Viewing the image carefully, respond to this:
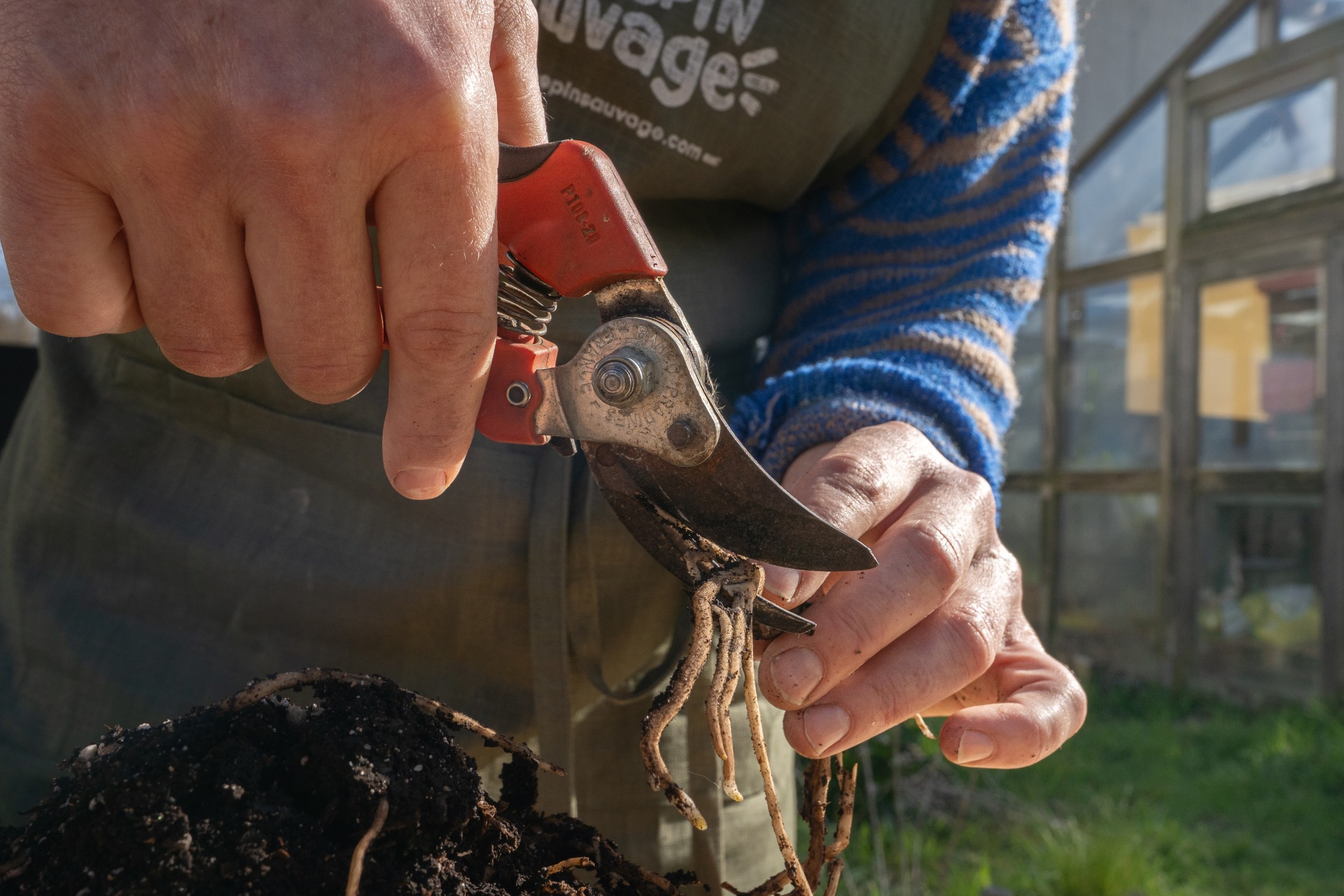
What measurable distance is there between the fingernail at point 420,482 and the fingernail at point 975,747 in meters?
0.60

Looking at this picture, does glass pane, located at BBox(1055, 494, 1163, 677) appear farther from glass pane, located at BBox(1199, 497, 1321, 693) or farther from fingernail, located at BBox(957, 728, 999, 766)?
fingernail, located at BBox(957, 728, 999, 766)

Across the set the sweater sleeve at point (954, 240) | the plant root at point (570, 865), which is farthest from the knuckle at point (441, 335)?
the sweater sleeve at point (954, 240)

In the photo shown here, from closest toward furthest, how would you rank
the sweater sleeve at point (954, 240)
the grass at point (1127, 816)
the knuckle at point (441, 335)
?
the knuckle at point (441, 335), the sweater sleeve at point (954, 240), the grass at point (1127, 816)

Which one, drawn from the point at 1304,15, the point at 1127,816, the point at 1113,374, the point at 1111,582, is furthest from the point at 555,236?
the point at 1111,582

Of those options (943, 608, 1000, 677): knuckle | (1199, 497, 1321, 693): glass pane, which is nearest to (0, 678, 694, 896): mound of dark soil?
(943, 608, 1000, 677): knuckle

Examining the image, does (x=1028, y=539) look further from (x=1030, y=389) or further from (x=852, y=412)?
(x=852, y=412)

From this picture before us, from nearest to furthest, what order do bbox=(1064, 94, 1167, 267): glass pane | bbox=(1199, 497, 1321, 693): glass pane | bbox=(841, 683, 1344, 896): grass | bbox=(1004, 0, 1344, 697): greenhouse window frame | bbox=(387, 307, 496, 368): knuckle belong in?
bbox=(387, 307, 496, 368): knuckle
bbox=(841, 683, 1344, 896): grass
bbox=(1004, 0, 1344, 697): greenhouse window frame
bbox=(1199, 497, 1321, 693): glass pane
bbox=(1064, 94, 1167, 267): glass pane

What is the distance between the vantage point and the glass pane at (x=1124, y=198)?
7.13 m

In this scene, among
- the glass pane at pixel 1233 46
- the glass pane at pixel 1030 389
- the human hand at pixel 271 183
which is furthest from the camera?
the glass pane at pixel 1030 389

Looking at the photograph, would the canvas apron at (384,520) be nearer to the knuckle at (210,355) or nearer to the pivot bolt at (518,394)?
the pivot bolt at (518,394)

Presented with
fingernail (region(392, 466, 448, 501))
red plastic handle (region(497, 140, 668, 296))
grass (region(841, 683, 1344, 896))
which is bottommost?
grass (region(841, 683, 1344, 896))

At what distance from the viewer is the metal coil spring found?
0.99m

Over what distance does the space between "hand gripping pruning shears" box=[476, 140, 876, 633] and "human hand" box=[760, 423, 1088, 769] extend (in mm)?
91

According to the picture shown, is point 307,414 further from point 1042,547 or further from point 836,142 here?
point 1042,547
